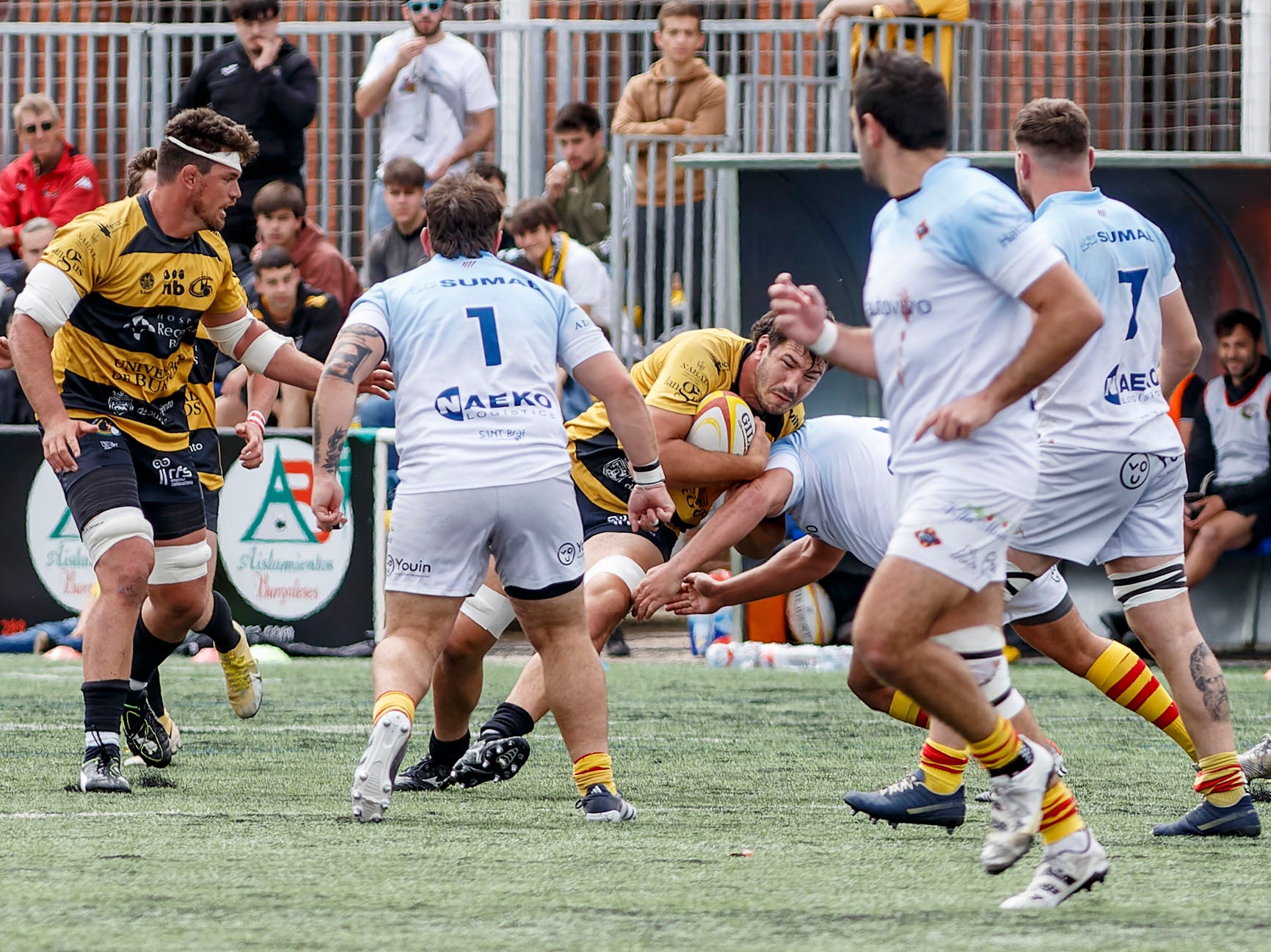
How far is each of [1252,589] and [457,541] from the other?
758 cm

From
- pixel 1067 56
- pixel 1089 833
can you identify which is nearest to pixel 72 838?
pixel 1089 833

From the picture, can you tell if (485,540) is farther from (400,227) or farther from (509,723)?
(400,227)

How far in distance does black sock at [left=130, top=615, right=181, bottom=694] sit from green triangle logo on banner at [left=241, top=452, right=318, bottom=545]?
4.47m

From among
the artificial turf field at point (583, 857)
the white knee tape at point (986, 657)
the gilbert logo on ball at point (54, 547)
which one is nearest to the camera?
the artificial turf field at point (583, 857)

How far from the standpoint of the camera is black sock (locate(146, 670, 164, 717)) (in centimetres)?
682

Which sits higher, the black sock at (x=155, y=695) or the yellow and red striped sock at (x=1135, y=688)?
the yellow and red striped sock at (x=1135, y=688)

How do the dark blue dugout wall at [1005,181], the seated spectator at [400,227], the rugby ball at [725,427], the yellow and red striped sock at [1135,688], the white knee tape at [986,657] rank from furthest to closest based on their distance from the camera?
the seated spectator at [400,227] < the dark blue dugout wall at [1005,181] < the rugby ball at [725,427] < the yellow and red striped sock at [1135,688] < the white knee tape at [986,657]

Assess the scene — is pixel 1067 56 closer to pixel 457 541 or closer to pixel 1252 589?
pixel 1252 589

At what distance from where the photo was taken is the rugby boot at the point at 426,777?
6.28 m

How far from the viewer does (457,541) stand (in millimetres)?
5453

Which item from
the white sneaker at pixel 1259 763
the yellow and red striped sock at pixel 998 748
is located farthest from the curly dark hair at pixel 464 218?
the white sneaker at pixel 1259 763

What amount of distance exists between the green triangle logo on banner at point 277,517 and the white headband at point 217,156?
5.06 m

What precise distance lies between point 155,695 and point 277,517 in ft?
14.9

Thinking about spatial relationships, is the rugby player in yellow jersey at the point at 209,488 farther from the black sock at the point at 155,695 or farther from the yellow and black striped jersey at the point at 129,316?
the yellow and black striped jersey at the point at 129,316
